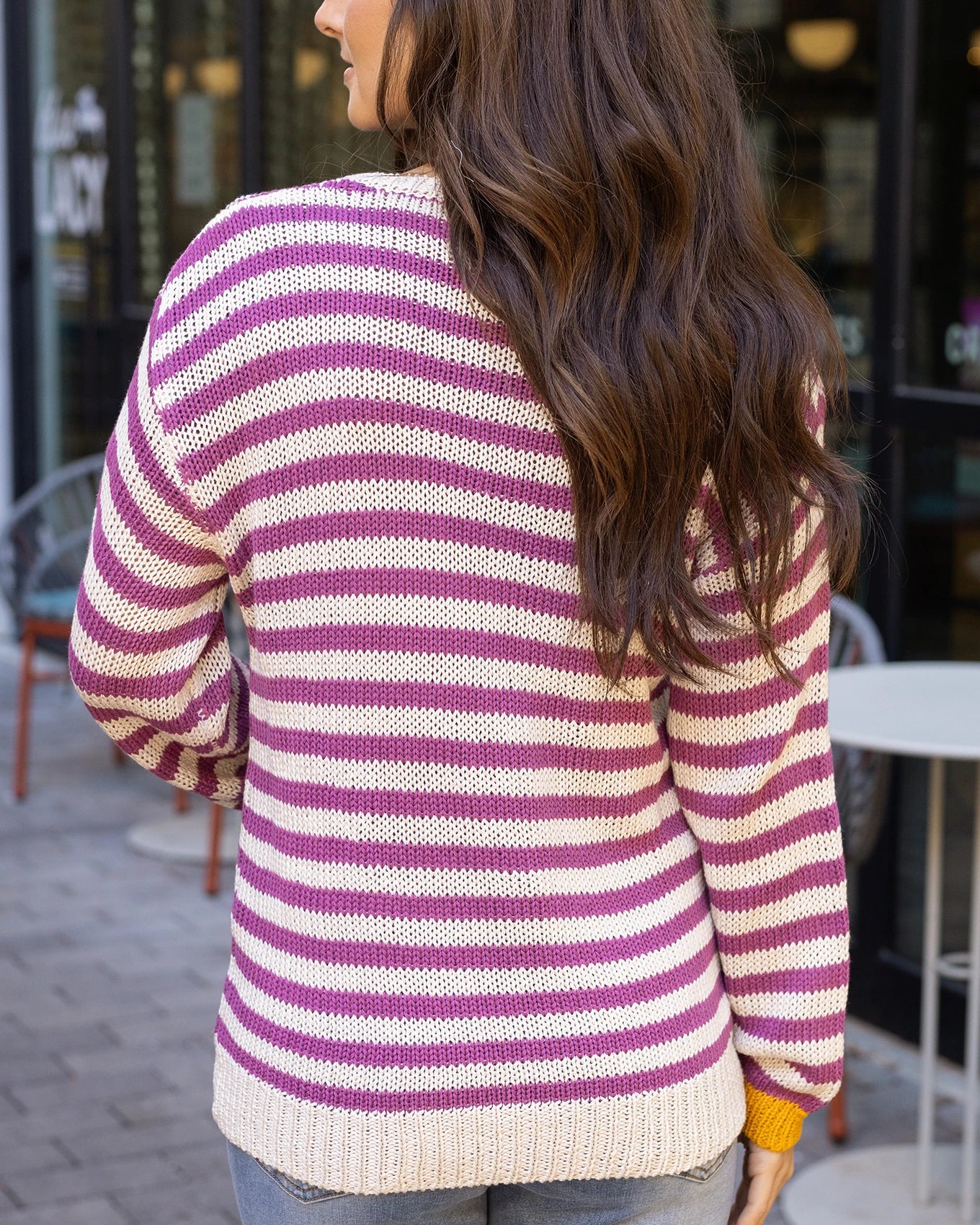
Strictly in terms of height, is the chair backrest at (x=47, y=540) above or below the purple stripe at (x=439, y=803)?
below

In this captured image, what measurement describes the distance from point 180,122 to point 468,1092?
5.92 meters

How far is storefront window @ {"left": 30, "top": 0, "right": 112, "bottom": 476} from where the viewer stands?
7.04 m

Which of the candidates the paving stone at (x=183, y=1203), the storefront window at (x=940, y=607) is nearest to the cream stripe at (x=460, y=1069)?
the paving stone at (x=183, y=1203)

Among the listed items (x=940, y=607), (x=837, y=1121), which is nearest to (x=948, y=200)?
(x=940, y=607)

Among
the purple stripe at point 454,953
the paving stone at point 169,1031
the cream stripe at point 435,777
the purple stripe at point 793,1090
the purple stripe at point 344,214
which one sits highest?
the purple stripe at point 344,214

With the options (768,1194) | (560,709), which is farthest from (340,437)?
(768,1194)

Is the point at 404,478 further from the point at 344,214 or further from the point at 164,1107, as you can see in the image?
the point at 164,1107

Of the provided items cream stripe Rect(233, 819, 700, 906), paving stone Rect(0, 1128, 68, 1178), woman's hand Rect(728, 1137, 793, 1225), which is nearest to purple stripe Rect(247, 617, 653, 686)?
cream stripe Rect(233, 819, 700, 906)

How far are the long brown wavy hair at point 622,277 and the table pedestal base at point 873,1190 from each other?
6.56 ft

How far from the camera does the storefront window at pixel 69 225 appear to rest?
704 centimetres

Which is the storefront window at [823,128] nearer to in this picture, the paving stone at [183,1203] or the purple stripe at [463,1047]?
the paving stone at [183,1203]

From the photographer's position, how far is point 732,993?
131cm

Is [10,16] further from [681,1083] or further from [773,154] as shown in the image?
[681,1083]

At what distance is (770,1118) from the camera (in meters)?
1.33
